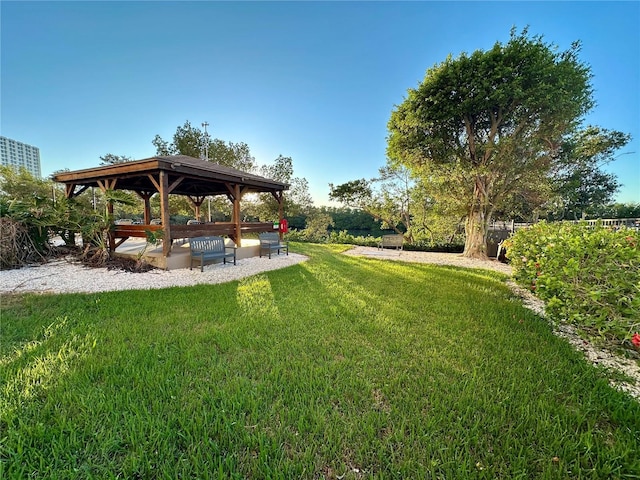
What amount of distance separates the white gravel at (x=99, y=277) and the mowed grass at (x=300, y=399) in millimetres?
A: 1442

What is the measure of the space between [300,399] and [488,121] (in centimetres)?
1214

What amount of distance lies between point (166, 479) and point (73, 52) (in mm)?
11288

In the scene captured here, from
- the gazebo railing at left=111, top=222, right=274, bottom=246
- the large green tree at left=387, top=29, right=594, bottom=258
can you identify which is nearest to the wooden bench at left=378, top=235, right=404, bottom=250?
the large green tree at left=387, top=29, right=594, bottom=258

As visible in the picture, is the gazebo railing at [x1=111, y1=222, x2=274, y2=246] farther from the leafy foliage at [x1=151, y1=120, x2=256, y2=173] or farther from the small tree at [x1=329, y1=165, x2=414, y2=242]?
the leafy foliage at [x1=151, y1=120, x2=256, y2=173]

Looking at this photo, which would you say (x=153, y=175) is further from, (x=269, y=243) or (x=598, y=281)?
(x=598, y=281)

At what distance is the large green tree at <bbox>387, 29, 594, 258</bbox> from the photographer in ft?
27.4

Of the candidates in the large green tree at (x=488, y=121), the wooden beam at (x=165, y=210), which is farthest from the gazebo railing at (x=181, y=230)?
the large green tree at (x=488, y=121)

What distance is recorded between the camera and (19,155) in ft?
65.9

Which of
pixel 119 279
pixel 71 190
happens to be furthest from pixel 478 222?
pixel 71 190

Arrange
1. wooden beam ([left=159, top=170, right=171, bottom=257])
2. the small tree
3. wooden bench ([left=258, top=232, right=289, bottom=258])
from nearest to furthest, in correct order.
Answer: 1. wooden beam ([left=159, top=170, right=171, bottom=257])
2. wooden bench ([left=258, top=232, right=289, bottom=258])
3. the small tree

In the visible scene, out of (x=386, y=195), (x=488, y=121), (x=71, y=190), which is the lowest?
(x=71, y=190)

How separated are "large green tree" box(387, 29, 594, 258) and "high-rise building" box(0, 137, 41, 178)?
2603 centimetres

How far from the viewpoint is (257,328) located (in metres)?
3.25

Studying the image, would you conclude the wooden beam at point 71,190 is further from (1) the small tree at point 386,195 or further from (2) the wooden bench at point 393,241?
(1) the small tree at point 386,195
